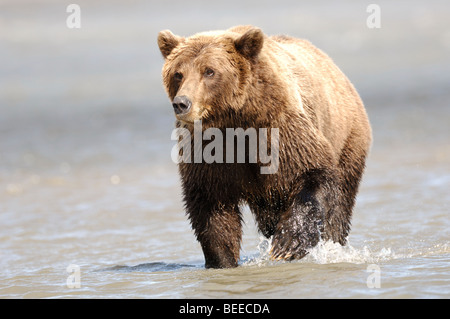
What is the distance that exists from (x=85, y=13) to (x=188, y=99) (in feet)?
94.3

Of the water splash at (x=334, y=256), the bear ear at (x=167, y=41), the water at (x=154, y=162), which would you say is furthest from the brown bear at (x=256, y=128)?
the water at (x=154, y=162)

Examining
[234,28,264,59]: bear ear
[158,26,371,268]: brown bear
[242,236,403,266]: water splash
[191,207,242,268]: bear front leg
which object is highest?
[234,28,264,59]: bear ear

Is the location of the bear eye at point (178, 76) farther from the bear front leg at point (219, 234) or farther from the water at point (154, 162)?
the water at point (154, 162)

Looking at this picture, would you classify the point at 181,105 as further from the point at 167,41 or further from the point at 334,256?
the point at 334,256

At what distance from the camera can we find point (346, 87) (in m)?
8.48

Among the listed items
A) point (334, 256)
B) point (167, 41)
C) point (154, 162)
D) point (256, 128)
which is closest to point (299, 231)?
point (334, 256)

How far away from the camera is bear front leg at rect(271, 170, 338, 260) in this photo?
6.96m

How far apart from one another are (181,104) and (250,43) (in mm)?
818

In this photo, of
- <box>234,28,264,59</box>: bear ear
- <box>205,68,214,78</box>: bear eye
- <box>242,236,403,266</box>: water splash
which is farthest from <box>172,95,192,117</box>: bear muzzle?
<box>242,236,403,266</box>: water splash

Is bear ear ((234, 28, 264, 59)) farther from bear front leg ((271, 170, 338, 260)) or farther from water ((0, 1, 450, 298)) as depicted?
water ((0, 1, 450, 298))

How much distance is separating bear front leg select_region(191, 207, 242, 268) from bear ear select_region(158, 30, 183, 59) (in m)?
1.40

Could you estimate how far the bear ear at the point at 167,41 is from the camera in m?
6.77
